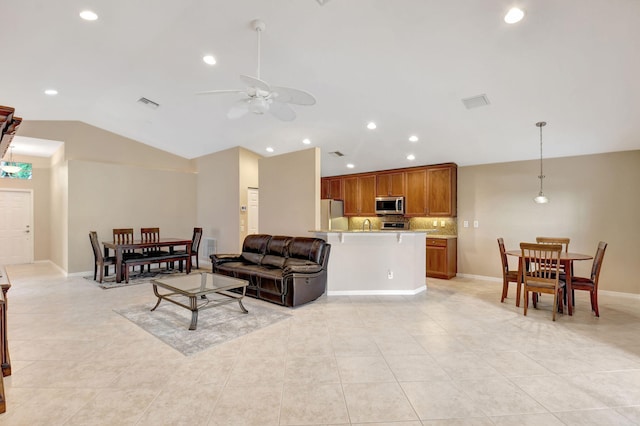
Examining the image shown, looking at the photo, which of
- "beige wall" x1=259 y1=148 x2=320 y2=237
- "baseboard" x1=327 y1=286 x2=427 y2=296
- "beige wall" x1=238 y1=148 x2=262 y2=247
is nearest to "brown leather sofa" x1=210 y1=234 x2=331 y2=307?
"baseboard" x1=327 y1=286 x2=427 y2=296

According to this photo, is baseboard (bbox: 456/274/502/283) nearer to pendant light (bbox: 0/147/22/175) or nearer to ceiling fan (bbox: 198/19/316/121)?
ceiling fan (bbox: 198/19/316/121)

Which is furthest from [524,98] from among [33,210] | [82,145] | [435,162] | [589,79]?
[33,210]

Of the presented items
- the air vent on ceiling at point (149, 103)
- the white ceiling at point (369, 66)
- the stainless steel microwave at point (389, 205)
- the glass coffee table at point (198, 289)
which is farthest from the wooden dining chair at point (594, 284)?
the air vent on ceiling at point (149, 103)

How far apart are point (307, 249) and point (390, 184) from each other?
10.0 ft

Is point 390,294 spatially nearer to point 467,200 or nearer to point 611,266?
point 467,200

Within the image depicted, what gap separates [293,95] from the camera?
2867 millimetres

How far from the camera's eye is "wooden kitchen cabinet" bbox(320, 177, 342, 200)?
7921mm

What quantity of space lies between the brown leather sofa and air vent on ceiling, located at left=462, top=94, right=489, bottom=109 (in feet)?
9.27

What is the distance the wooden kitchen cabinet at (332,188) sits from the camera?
7.92 m

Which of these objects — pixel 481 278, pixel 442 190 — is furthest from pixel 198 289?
pixel 481 278

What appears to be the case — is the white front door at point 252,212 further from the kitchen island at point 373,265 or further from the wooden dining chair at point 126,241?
the kitchen island at point 373,265

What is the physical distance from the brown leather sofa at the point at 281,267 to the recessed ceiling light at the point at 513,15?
3426 mm

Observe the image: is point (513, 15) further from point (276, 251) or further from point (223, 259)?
point (223, 259)

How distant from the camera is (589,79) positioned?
3.38 meters
